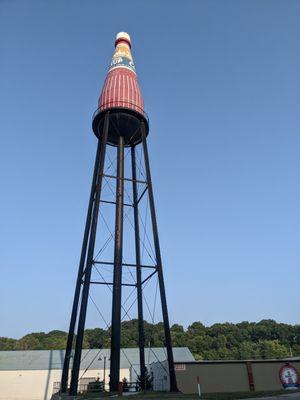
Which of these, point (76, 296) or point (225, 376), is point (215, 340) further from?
point (76, 296)

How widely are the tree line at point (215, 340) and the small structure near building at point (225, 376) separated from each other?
34.3m

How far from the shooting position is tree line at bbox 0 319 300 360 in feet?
244

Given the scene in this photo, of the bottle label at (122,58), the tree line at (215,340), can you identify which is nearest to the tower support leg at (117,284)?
the bottle label at (122,58)

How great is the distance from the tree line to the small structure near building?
113 ft

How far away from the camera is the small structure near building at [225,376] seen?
3009cm

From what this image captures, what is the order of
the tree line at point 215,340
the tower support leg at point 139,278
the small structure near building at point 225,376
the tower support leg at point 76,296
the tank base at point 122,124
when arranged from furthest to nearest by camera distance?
the tree line at point 215,340 → the small structure near building at point 225,376 → the tank base at point 122,124 → the tower support leg at point 139,278 → the tower support leg at point 76,296

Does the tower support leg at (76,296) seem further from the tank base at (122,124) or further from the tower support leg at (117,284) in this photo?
the tank base at (122,124)

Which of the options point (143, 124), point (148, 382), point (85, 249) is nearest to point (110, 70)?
point (143, 124)

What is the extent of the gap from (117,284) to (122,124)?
1093 cm

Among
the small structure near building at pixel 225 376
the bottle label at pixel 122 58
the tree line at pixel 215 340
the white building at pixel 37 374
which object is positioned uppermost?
the bottle label at pixel 122 58

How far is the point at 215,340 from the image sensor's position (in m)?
82.0

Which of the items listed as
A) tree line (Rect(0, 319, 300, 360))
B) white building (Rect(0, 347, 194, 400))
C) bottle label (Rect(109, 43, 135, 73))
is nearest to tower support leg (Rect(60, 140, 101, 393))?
bottle label (Rect(109, 43, 135, 73))

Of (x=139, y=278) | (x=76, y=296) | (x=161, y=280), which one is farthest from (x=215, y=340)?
(x=76, y=296)

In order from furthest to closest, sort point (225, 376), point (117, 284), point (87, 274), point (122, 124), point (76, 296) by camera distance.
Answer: point (225, 376) → point (122, 124) → point (76, 296) → point (117, 284) → point (87, 274)
